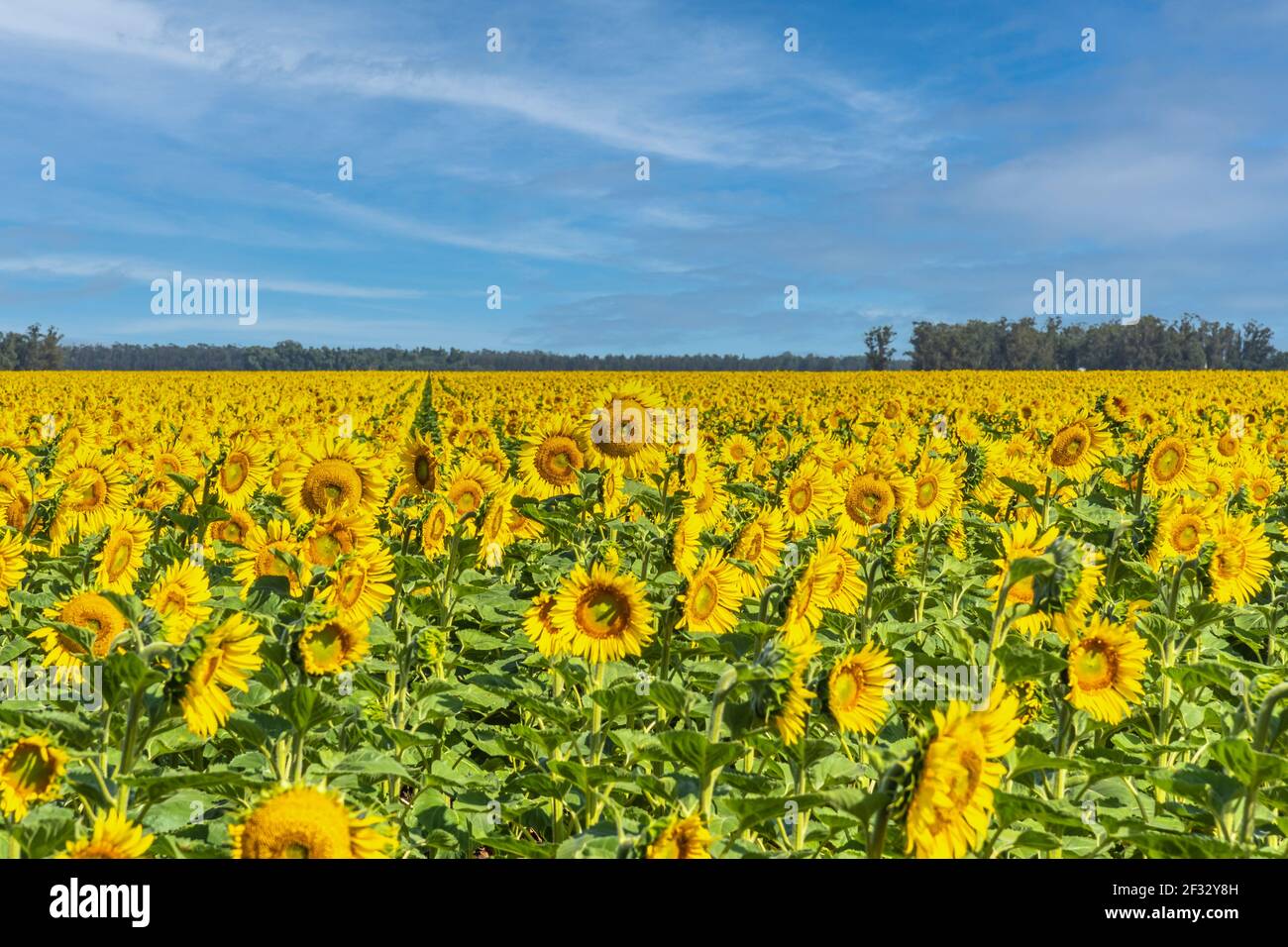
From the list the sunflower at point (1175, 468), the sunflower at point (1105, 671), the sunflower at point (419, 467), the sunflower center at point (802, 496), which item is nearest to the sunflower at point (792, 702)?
the sunflower at point (1105, 671)

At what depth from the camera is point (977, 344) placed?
138m

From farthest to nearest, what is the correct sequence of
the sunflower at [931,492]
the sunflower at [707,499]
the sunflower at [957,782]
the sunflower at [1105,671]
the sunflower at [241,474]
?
the sunflower at [931,492] → the sunflower at [241,474] → the sunflower at [707,499] → the sunflower at [1105,671] → the sunflower at [957,782]

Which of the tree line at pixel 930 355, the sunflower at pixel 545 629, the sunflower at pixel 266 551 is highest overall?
Answer: the tree line at pixel 930 355

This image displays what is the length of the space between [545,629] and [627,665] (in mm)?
466

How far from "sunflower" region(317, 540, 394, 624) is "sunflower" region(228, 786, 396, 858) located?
1.81 meters

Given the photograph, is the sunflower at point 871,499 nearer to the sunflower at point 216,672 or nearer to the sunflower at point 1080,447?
the sunflower at point 1080,447

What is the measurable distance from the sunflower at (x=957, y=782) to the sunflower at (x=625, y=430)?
3.37 meters

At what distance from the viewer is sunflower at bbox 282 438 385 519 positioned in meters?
5.35

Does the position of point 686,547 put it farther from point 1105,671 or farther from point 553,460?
point 1105,671

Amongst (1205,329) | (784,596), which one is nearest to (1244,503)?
(784,596)

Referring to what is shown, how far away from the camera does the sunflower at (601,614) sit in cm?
402

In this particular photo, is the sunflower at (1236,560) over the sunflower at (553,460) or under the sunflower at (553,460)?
under

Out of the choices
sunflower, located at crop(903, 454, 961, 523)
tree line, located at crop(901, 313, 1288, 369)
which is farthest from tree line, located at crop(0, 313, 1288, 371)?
sunflower, located at crop(903, 454, 961, 523)

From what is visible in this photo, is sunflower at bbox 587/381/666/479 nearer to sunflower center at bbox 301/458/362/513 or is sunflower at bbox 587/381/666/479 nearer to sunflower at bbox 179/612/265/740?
sunflower center at bbox 301/458/362/513
